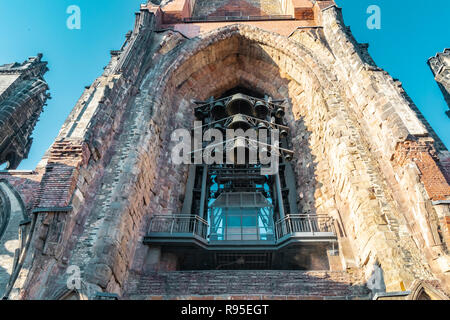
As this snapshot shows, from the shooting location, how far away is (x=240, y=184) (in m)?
12.2

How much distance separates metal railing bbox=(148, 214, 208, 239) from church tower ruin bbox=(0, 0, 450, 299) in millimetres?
58

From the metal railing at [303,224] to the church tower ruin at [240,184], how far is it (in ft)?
0.19

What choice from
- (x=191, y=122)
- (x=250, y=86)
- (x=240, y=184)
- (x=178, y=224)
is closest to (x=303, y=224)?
(x=240, y=184)

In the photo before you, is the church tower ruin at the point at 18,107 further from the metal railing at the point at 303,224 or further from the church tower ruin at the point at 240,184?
the metal railing at the point at 303,224

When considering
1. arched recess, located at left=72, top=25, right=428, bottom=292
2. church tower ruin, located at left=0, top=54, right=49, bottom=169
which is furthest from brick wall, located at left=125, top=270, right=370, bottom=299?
church tower ruin, located at left=0, top=54, right=49, bottom=169

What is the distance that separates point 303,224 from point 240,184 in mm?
2973

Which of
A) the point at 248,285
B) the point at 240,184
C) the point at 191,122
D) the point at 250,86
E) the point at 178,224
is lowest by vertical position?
the point at 248,285

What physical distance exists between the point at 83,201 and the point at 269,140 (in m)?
7.19

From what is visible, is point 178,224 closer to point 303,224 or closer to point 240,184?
point 240,184

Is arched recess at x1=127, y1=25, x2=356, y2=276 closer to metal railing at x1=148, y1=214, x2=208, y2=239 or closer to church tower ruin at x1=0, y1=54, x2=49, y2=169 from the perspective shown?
metal railing at x1=148, y1=214, x2=208, y2=239

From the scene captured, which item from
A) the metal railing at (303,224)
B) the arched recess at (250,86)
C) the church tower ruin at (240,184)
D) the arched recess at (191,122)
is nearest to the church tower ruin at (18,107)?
the church tower ruin at (240,184)

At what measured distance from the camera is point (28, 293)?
595cm

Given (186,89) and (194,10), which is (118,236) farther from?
(194,10)

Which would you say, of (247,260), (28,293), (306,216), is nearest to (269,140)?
(306,216)
